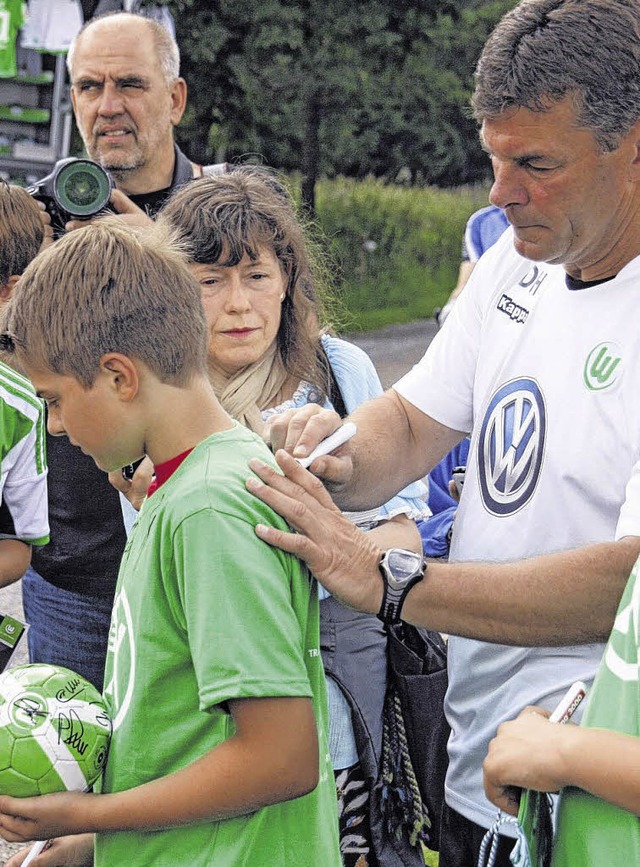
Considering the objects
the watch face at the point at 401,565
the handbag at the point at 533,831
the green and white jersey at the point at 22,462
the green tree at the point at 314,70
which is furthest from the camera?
the green tree at the point at 314,70

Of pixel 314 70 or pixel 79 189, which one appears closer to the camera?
pixel 79 189

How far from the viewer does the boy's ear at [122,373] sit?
70.3 inches

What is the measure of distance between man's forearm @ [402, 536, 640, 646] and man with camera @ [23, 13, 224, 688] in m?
1.35

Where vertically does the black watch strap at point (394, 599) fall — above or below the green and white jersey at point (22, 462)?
above

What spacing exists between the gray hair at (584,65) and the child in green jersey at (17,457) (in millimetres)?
1314

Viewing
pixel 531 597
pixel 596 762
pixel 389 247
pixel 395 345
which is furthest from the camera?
pixel 389 247

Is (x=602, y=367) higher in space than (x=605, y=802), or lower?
higher

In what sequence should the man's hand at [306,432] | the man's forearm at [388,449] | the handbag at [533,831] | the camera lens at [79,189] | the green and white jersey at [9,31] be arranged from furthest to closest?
1. the green and white jersey at [9,31]
2. the camera lens at [79,189]
3. the man's forearm at [388,449]
4. the man's hand at [306,432]
5. the handbag at [533,831]

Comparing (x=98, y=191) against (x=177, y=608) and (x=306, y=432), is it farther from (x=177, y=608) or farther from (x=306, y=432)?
(x=177, y=608)

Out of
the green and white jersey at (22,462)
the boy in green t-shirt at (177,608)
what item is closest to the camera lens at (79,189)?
the green and white jersey at (22,462)

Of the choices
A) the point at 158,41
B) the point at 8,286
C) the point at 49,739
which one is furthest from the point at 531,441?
the point at 158,41

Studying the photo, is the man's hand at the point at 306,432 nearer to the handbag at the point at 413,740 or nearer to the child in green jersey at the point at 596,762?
the handbag at the point at 413,740

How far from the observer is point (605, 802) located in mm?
1456

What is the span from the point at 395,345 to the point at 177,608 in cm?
1256
